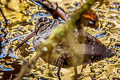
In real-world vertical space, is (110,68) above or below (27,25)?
below

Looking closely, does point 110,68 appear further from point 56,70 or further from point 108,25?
point 108,25

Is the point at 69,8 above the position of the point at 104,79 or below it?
above

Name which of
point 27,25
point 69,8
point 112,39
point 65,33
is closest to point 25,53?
point 27,25

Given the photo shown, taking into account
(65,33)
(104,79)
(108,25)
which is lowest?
(104,79)

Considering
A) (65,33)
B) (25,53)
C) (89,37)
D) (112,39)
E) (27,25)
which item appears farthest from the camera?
(27,25)

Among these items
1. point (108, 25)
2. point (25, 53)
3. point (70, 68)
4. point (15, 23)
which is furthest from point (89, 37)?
point (15, 23)

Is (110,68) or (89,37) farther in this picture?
(110,68)

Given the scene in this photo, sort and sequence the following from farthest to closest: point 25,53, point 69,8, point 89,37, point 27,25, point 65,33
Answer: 1. point 69,8
2. point 27,25
3. point 25,53
4. point 89,37
5. point 65,33

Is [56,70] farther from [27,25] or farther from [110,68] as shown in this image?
[27,25]

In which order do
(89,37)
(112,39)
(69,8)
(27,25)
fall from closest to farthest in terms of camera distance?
1. (89,37)
2. (112,39)
3. (27,25)
4. (69,8)
